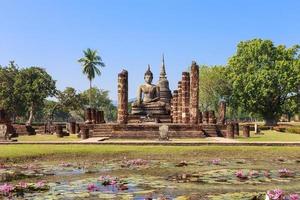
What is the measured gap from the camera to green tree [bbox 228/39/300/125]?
180 feet

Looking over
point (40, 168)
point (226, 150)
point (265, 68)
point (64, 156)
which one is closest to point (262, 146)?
point (226, 150)

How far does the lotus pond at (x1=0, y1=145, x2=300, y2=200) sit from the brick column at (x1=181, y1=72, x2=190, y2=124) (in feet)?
60.6

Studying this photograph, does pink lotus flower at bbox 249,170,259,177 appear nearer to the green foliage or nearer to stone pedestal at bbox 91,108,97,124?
stone pedestal at bbox 91,108,97,124

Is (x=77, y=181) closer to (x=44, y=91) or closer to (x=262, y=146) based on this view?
(x=262, y=146)

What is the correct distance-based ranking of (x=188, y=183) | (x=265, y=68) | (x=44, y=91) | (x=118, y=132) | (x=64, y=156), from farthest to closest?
1. (x=44, y=91)
2. (x=265, y=68)
3. (x=118, y=132)
4. (x=64, y=156)
5. (x=188, y=183)

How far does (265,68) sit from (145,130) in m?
30.5

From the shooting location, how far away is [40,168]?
14.4m

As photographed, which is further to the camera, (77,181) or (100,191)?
(77,181)

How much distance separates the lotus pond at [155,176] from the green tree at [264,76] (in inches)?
1454

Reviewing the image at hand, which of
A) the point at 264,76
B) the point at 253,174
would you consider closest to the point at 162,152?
the point at 253,174

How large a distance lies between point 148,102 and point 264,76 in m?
15.6

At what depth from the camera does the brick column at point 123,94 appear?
1444 inches

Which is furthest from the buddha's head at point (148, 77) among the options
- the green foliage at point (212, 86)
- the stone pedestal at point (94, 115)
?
the green foliage at point (212, 86)

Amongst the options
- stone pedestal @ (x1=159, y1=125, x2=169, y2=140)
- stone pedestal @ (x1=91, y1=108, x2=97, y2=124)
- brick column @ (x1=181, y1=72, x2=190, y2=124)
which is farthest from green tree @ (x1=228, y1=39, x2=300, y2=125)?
stone pedestal @ (x1=159, y1=125, x2=169, y2=140)
